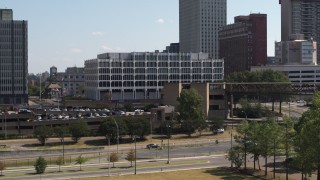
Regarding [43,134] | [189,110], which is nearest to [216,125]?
[189,110]

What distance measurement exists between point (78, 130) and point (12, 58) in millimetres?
100260

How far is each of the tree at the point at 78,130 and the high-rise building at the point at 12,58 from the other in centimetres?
9514

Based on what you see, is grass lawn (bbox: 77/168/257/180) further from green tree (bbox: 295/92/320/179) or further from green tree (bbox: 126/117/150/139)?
green tree (bbox: 126/117/150/139)

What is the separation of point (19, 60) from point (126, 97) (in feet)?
139

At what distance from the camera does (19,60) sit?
196m

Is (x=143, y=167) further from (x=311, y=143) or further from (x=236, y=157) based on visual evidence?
(x=311, y=143)

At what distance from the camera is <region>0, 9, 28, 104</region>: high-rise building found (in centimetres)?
19488

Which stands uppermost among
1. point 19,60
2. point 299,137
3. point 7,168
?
point 19,60

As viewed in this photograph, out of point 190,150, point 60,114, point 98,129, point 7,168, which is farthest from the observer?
point 60,114

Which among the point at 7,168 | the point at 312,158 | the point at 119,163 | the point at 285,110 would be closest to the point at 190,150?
the point at 119,163

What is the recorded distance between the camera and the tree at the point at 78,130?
346 ft

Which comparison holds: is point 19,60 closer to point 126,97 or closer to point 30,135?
point 126,97

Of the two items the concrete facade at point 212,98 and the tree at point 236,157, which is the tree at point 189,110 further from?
the tree at point 236,157

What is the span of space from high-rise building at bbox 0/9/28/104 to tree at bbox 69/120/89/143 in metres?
95.1
